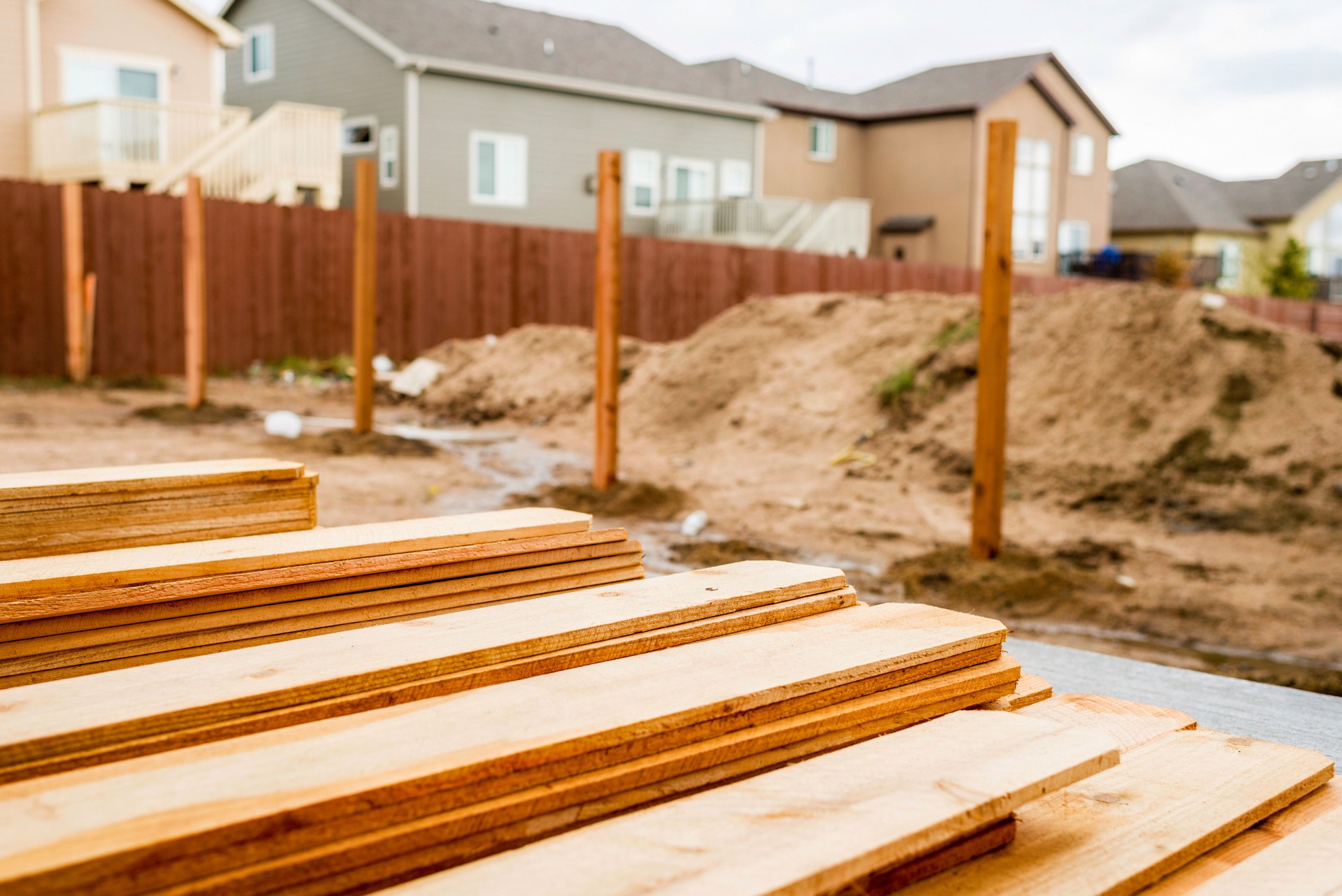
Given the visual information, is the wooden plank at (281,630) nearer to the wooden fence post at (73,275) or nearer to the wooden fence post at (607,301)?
the wooden fence post at (607,301)

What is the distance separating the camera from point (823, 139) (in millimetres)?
31984

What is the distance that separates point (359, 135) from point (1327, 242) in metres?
39.6

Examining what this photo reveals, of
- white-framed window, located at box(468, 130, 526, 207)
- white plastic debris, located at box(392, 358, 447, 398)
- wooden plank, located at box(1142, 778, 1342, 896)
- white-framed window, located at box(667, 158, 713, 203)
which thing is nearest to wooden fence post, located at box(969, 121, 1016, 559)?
wooden plank, located at box(1142, 778, 1342, 896)

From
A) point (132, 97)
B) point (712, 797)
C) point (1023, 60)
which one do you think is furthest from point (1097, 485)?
point (1023, 60)

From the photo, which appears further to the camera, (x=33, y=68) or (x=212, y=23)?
(x=212, y=23)

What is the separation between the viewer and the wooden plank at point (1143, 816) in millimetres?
1581

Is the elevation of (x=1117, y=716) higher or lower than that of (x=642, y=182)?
lower

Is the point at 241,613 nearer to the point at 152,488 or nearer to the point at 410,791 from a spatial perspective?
the point at 152,488

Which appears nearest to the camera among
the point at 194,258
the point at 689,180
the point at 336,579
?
the point at 336,579

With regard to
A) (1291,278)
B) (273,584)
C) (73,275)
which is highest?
(1291,278)

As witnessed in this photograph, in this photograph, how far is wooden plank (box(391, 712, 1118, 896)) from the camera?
1.29 m

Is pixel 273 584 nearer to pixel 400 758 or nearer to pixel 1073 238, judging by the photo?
pixel 400 758

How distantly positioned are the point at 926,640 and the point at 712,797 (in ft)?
2.17

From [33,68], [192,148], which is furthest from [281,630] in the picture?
[33,68]
